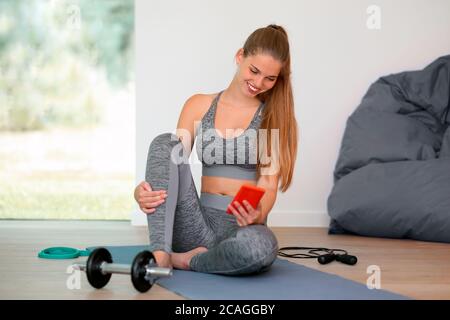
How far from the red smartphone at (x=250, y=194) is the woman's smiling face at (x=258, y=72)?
0.36m

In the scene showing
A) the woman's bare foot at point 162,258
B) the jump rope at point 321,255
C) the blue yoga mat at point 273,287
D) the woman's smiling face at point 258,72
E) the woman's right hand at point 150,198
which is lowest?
the jump rope at point 321,255

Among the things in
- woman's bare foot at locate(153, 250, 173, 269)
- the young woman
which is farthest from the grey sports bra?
woman's bare foot at locate(153, 250, 173, 269)

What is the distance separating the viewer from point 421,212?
300cm

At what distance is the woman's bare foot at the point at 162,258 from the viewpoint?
73.6 inches

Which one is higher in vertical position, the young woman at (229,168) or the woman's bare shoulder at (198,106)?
the woman's bare shoulder at (198,106)

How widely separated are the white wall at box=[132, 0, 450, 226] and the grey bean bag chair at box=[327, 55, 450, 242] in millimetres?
173

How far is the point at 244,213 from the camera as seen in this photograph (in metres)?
1.91

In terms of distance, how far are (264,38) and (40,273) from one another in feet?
3.18

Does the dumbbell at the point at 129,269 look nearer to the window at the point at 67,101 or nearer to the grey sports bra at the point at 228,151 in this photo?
the grey sports bra at the point at 228,151

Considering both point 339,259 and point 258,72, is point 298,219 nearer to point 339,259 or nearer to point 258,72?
point 339,259

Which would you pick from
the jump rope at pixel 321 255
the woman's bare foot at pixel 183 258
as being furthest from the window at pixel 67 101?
the woman's bare foot at pixel 183 258

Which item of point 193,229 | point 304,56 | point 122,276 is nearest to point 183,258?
point 193,229

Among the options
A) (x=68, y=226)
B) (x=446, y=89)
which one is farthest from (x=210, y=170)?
(x=446, y=89)

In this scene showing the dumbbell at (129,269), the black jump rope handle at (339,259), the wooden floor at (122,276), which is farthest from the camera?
the black jump rope handle at (339,259)
